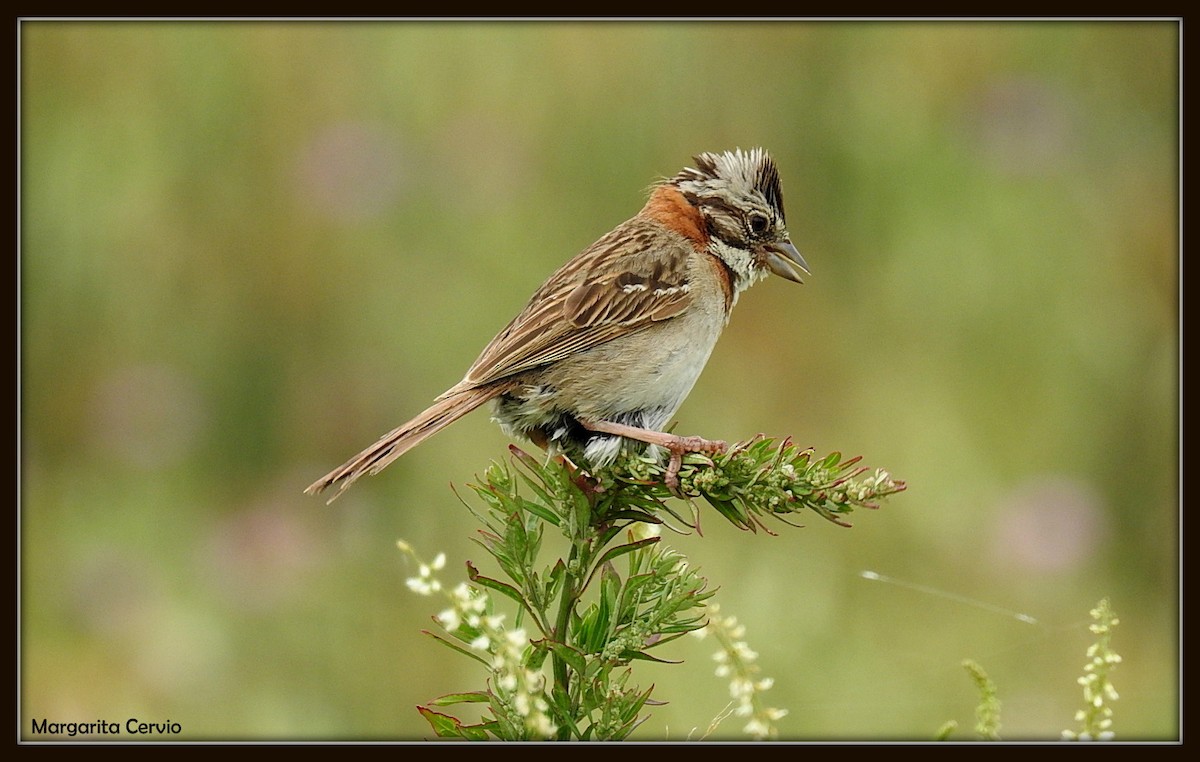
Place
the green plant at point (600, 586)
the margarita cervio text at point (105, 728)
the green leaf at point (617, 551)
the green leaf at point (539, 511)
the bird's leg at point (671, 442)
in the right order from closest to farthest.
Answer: the green plant at point (600, 586) → the green leaf at point (617, 551) → the green leaf at point (539, 511) → the bird's leg at point (671, 442) → the margarita cervio text at point (105, 728)

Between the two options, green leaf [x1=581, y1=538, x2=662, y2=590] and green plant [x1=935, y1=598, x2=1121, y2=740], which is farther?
green leaf [x1=581, y1=538, x2=662, y2=590]

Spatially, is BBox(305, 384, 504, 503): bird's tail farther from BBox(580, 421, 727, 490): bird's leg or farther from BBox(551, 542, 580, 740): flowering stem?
BBox(551, 542, 580, 740): flowering stem

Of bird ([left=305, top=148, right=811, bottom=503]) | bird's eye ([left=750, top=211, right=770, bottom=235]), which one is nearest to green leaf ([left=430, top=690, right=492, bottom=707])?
bird ([left=305, top=148, right=811, bottom=503])

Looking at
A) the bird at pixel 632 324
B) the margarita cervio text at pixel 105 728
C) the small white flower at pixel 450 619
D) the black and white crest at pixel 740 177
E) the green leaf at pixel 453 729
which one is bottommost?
the margarita cervio text at pixel 105 728

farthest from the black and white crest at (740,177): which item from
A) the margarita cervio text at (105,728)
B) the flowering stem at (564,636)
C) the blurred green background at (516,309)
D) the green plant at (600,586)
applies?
the margarita cervio text at (105,728)

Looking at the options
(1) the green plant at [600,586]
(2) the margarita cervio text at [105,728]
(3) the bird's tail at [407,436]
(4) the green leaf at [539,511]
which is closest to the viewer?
(1) the green plant at [600,586]

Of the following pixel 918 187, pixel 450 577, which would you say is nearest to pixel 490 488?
pixel 450 577

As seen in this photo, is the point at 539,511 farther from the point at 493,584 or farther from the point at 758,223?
the point at 758,223

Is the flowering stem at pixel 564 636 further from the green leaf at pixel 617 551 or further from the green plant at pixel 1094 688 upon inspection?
the green plant at pixel 1094 688

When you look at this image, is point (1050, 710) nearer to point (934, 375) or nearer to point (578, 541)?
point (934, 375)
